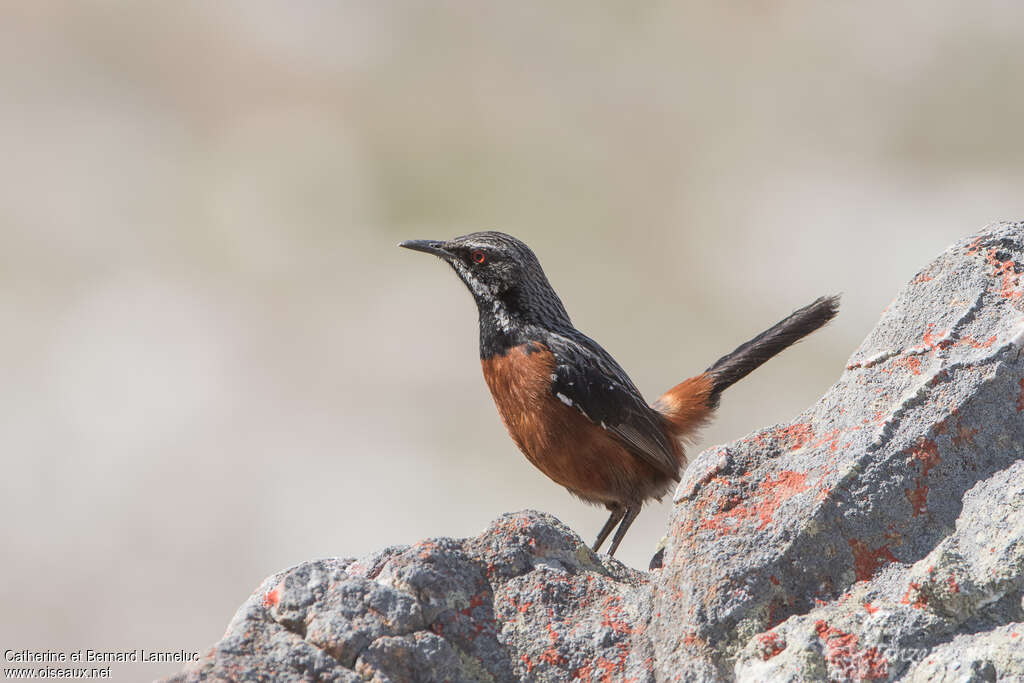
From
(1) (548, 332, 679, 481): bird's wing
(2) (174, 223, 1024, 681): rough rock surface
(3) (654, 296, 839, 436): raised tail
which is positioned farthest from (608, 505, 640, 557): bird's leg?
(2) (174, 223, 1024, 681): rough rock surface

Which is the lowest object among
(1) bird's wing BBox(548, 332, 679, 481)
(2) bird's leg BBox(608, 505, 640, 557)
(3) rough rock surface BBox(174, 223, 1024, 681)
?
Result: (3) rough rock surface BBox(174, 223, 1024, 681)

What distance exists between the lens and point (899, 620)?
9.91 ft

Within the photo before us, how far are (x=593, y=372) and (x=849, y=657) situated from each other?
12.3 feet

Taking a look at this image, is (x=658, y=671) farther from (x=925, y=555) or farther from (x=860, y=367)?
(x=860, y=367)

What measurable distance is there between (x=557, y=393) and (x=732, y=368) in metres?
1.63

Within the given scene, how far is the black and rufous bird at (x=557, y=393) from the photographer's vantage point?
6461 mm

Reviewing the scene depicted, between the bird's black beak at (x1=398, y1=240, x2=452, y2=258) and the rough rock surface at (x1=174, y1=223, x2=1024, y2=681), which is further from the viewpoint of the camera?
the bird's black beak at (x1=398, y1=240, x2=452, y2=258)

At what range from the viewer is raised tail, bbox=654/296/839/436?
287 inches

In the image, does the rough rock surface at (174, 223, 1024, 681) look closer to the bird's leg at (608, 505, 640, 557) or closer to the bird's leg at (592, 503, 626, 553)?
the bird's leg at (608, 505, 640, 557)

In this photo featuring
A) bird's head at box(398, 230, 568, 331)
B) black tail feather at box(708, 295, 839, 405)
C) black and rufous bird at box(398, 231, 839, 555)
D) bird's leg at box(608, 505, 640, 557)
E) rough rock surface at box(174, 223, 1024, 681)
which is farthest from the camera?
black tail feather at box(708, 295, 839, 405)

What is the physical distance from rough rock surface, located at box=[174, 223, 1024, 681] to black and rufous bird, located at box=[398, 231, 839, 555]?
2.66m

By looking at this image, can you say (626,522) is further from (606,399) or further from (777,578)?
(777,578)

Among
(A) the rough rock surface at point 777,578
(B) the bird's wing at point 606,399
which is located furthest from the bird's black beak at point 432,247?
(A) the rough rock surface at point 777,578

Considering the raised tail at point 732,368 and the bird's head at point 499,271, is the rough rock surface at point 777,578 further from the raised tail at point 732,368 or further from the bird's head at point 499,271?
the raised tail at point 732,368
